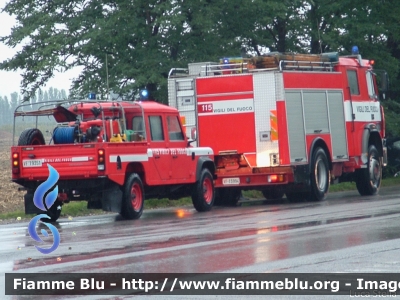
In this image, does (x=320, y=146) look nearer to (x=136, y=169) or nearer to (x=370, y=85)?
(x=370, y=85)

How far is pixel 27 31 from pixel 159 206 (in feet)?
29.5

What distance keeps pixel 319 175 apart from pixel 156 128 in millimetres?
5748

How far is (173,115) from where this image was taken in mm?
20688

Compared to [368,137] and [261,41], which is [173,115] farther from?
[261,41]

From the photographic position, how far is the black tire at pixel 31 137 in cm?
1877

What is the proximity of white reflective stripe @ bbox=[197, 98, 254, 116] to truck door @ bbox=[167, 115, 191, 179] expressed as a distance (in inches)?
99.3

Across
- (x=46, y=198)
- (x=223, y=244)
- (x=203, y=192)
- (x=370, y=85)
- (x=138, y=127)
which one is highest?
(x=370, y=85)

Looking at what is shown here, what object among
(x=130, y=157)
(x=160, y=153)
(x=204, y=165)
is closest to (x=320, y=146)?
(x=204, y=165)

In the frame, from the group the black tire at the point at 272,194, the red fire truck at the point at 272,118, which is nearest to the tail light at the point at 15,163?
the red fire truck at the point at 272,118

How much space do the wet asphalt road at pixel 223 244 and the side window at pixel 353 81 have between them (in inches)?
270

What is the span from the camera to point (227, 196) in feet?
80.3

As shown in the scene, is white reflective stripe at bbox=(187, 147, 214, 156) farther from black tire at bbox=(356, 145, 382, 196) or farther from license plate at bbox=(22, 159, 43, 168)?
black tire at bbox=(356, 145, 382, 196)

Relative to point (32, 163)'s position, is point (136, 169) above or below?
below

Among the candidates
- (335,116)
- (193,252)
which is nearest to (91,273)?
(193,252)
